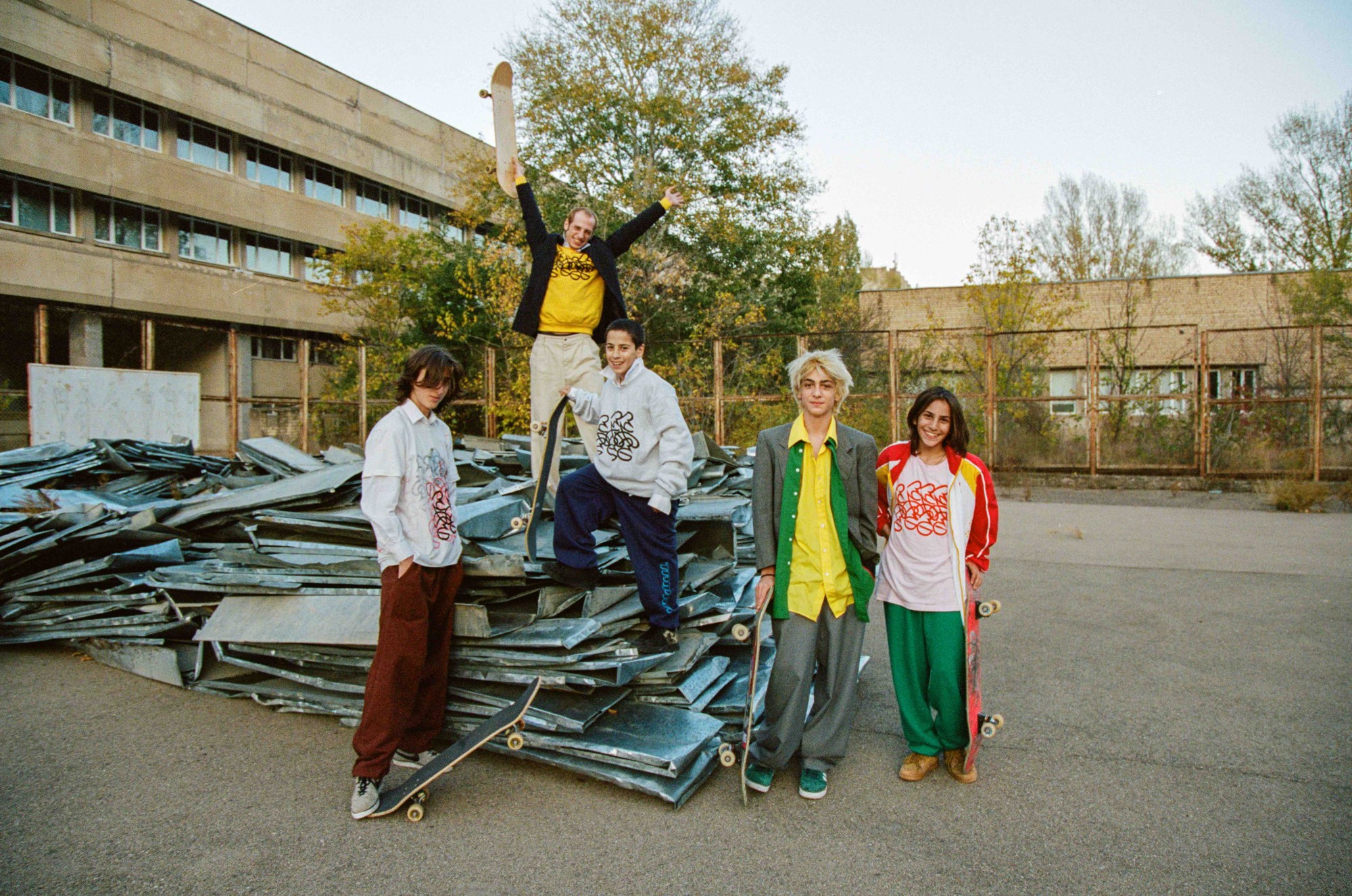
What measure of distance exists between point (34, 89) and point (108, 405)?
1663 cm

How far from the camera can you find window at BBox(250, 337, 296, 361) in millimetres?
31177

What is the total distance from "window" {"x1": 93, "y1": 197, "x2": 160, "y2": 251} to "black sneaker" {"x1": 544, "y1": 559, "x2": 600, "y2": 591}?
94.5ft

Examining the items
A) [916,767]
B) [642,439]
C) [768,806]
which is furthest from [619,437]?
[916,767]

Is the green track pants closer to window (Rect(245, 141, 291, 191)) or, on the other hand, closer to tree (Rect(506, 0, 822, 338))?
tree (Rect(506, 0, 822, 338))

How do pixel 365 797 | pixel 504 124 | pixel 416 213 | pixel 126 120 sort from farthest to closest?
pixel 416 213 < pixel 126 120 < pixel 504 124 < pixel 365 797

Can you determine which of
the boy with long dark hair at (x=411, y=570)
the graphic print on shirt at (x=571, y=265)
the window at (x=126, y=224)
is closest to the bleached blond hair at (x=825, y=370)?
the boy with long dark hair at (x=411, y=570)

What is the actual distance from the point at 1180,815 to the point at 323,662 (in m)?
4.28

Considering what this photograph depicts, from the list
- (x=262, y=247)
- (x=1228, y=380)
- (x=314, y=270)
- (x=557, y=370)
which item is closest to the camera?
(x=557, y=370)

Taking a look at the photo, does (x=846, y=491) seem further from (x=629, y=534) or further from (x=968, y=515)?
(x=629, y=534)

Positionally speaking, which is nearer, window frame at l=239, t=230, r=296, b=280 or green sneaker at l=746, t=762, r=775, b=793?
green sneaker at l=746, t=762, r=775, b=793

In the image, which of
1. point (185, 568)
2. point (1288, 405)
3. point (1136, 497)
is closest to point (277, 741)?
point (185, 568)

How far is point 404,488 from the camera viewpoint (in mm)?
3650

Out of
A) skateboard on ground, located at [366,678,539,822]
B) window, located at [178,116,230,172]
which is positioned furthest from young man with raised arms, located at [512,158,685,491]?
window, located at [178,116,230,172]

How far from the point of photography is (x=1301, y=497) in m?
12.7
